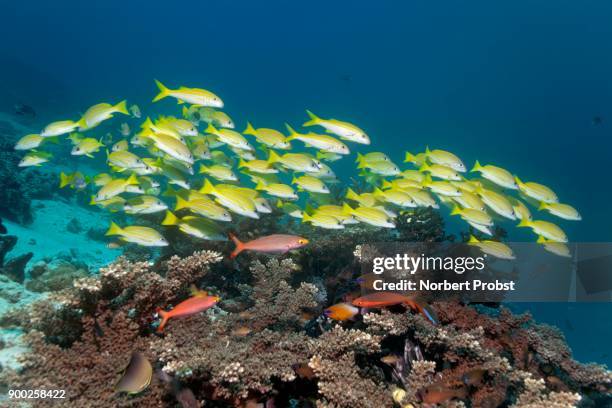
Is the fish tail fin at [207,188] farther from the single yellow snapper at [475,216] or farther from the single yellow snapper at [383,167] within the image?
the single yellow snapper at [475,216]

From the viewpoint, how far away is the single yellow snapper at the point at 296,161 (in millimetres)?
6688

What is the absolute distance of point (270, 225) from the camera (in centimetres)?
736

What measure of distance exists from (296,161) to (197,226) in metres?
2.18

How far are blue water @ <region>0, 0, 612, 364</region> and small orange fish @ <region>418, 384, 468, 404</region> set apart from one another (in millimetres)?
37257

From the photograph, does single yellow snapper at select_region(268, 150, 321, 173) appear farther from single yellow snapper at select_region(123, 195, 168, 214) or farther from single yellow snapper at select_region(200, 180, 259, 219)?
single yellow snapper at select_region(123, 195, 168, 214)

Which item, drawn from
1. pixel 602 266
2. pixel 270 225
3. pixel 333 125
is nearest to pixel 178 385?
pixel 270 225

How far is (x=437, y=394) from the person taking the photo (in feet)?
10.1

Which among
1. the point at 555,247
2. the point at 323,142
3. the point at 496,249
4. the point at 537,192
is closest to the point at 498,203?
the point at 537,192

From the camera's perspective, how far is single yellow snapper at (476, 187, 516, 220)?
20.8 ft

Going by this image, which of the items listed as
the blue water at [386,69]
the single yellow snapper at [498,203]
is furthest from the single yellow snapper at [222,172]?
the blue water at [386,69]

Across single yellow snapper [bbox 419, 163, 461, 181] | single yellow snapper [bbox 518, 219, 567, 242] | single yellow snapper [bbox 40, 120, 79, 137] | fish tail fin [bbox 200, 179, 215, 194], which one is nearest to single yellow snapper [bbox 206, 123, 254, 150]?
fish tail fin [bbox 200, 179, 215, 194]

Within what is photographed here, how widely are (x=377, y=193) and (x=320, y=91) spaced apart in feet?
404

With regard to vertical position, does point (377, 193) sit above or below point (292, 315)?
above

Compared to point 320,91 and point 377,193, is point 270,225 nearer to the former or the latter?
point 377,193
